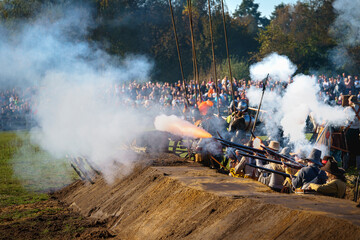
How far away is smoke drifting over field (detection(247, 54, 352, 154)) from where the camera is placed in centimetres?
1254

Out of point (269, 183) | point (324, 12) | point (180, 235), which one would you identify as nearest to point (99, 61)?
point (324, 12)

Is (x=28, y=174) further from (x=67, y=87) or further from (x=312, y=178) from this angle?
(x=312, y=178)

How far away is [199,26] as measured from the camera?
4244 centimetres

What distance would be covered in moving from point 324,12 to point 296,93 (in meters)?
16.4

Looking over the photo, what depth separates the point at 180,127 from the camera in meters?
11.3

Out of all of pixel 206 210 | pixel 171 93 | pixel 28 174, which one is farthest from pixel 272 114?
pixel 171 93

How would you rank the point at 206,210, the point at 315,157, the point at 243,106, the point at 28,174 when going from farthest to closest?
the point at 28,174, the point at 243,106, the point at 315,157, the point at 206,210

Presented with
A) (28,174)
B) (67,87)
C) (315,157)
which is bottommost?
(28,174)

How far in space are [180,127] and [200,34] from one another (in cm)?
3026

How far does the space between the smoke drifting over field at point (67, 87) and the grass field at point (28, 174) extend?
665 mm

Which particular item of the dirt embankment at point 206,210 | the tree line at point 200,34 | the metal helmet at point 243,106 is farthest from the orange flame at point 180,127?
the tree line at point 200,34

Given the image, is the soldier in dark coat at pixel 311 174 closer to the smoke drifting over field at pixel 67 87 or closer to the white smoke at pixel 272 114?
the smoke drifting over field at pixel 67 87

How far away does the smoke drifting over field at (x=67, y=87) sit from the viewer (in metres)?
14.8

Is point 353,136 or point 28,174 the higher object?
point 353,136
